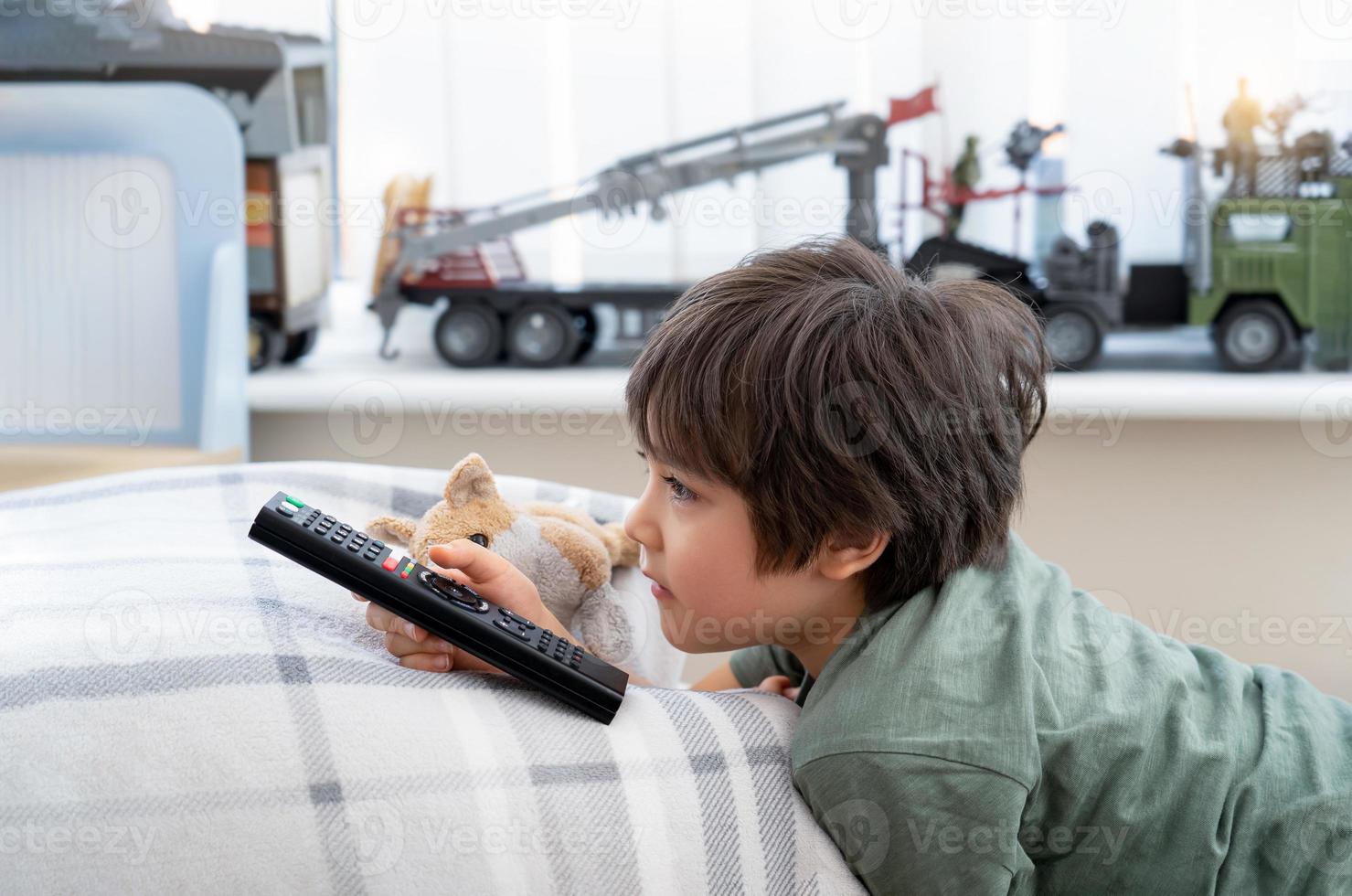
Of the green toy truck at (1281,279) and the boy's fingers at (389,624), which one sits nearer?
the boy's fingers at (389,624)

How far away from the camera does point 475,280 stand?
1418 mm

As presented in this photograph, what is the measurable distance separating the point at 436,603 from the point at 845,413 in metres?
0.24

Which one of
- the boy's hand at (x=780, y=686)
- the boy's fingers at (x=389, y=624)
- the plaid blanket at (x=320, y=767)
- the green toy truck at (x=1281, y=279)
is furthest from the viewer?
the green toy truck at (x=1281, y=279)

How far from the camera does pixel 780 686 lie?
2.78ft

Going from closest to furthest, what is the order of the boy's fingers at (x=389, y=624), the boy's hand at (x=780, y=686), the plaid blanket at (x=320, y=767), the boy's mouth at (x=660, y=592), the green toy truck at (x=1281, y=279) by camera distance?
the plaid blanket at (x=320, y=767), the boy's fingers at (x=389, y=624), the boy's mouth at (x=660, y=592), the boy's hand at (x=780, y=686), the green toy truck at (x=1281, y=279)

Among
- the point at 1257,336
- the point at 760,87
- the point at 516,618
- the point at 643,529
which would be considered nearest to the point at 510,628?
the point at 516,618

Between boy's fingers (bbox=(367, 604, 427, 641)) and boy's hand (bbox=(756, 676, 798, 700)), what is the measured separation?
299 millimetres

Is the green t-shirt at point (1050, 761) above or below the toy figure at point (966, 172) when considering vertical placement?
below

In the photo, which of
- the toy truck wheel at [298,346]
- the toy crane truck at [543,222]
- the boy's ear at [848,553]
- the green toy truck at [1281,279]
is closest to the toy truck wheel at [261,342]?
the toy truck wheel at [298,346]

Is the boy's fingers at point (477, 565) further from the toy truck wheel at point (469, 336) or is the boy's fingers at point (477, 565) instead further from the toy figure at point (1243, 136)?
the toy figure at point (1243, 136)

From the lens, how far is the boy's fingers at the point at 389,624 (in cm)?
61

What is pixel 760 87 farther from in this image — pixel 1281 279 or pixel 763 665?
pixel 763 665

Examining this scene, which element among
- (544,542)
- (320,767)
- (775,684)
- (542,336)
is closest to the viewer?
(320,767)

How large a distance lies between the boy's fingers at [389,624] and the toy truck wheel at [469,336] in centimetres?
80
